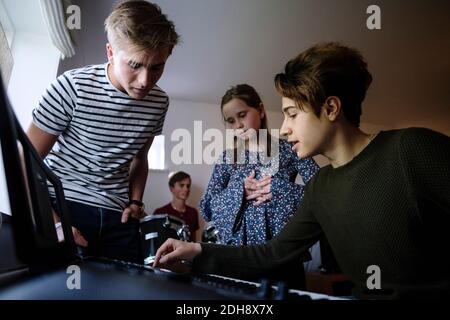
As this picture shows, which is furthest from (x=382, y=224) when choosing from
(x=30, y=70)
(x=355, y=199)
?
(x=30, y=70)

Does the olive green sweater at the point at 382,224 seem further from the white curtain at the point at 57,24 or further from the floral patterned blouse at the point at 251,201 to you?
the white curtain at the point at 57,24

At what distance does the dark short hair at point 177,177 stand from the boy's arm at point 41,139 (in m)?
2.37

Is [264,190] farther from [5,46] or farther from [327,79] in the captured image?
[5,46]

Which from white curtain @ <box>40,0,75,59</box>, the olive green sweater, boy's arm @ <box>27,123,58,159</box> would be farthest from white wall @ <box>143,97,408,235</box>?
the olive green sweater

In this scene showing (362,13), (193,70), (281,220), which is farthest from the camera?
(193,70)

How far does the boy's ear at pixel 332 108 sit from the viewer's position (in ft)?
2.10

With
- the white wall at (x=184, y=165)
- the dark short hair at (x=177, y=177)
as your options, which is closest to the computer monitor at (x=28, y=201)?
the white wall at (x=184, y=165)

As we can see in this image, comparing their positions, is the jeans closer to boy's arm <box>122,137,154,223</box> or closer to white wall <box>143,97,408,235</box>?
boy's arm <box>122,137,154,223</box>
